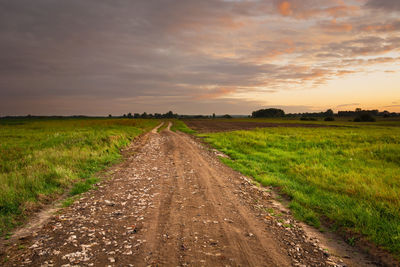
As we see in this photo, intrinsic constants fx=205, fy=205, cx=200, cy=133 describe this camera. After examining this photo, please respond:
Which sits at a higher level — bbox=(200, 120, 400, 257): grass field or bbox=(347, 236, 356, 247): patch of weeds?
bbox=(200, 120, 400, 257): grass field

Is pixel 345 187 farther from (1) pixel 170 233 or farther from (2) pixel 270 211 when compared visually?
(1) pixel 170 233

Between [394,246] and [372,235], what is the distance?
22.2 inches

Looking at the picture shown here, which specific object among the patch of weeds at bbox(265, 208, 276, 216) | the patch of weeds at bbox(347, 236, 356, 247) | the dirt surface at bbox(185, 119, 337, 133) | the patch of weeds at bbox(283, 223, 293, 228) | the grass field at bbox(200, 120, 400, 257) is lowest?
the patch of weeds at bbox(347, 236, 356, 247)

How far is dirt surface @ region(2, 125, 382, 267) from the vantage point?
4.88 m


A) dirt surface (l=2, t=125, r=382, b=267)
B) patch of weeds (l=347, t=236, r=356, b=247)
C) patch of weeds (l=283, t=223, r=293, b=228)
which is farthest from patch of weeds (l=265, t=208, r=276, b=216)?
patch of weeds (l=347, t=236, r=356, b=247)

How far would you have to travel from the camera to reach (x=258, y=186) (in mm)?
11133

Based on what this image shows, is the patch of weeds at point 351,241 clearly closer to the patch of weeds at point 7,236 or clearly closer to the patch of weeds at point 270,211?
the patch of weeds at point 270,211

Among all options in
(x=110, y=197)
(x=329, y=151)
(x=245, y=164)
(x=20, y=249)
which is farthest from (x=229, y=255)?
(x=329, y=151)

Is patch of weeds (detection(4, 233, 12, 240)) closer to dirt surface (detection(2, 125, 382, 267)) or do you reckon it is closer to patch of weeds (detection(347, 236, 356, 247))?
dirt surface (detection(2, 125, 382, 267))

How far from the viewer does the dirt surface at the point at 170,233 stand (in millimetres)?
4875

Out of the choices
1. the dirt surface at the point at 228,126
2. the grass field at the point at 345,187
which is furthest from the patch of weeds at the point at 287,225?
the dirt surface at the point at 228,126

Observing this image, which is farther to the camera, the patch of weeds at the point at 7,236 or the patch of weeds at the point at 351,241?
the patch of weeds at the point at 351,241

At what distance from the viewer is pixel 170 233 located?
591cm

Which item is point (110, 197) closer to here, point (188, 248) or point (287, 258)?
point (188, 248)
